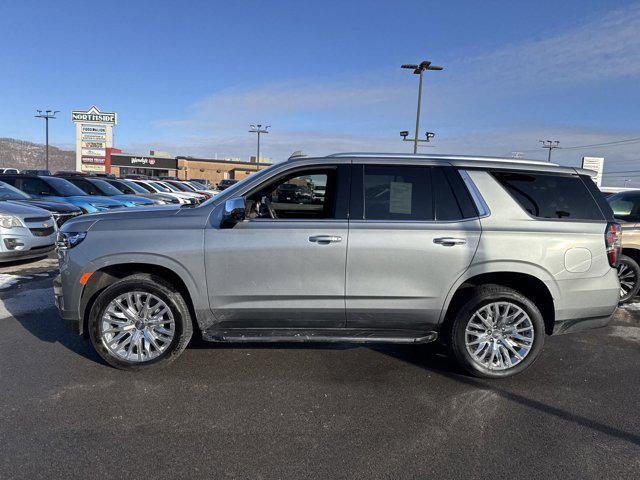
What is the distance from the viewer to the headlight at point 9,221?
7.29m

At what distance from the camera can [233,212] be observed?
363 cm

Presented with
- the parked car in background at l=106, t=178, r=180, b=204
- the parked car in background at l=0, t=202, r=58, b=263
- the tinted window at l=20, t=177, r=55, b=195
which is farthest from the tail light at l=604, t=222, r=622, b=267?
the parked car in background at l=106, t=178, r=180, b=204

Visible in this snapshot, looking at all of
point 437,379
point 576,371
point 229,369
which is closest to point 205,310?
point 229,369

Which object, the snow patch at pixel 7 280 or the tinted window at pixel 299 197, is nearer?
the tinted window at pixel 299 197

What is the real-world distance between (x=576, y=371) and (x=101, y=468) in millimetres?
3975

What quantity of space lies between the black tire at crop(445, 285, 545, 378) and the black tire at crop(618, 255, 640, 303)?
11.3 ft

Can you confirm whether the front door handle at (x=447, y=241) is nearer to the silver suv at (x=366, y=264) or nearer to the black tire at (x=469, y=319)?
the silver suv at (x=366, y=264)

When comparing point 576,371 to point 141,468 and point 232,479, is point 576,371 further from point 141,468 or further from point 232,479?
point 141,468

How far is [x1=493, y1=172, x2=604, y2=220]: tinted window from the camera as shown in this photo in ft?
12.9

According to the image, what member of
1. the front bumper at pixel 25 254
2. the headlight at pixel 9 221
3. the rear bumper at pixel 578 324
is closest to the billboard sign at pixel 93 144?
the front bumper at pixel 25 254

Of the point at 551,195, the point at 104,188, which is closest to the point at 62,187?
the point at 104,188

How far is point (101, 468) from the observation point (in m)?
2.61

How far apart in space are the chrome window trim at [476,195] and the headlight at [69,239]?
11.0 ft

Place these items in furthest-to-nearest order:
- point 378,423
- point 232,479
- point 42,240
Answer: point 42,240 → point 378,423 → point 232,479
